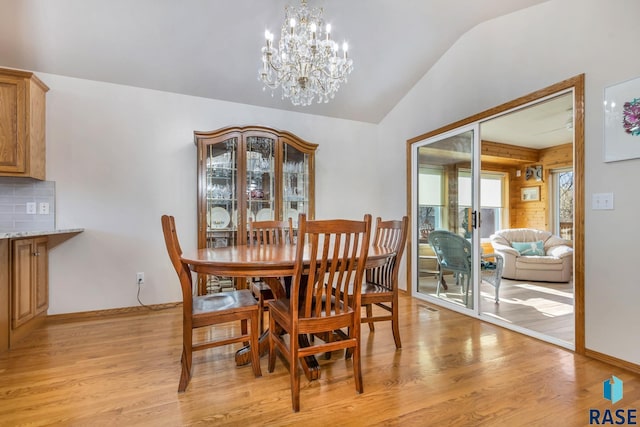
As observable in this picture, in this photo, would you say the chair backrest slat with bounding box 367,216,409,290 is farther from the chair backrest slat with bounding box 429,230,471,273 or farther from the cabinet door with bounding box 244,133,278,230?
the cabinet door with bounding box 244,133,278,230

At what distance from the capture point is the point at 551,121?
4.41 metres

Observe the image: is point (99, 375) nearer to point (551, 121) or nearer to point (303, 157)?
point (303, 157)

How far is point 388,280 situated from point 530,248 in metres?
4.02

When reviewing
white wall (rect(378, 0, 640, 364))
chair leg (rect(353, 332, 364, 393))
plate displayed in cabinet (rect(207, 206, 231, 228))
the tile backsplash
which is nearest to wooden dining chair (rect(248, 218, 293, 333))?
plate displayed in cabinet (rect(207, 206, 231, 228))

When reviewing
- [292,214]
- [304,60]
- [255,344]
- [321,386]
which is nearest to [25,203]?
[292,214]

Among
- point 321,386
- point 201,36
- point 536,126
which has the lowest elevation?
point 321,386

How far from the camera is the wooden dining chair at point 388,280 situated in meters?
2.22

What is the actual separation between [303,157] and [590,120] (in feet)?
8.32

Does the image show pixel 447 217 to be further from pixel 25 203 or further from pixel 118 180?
pixel 25 203

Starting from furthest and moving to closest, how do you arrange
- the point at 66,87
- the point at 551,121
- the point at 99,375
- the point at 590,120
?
the point at 551,121
the point at 66,87
the point at 590,120
the point at 99,375

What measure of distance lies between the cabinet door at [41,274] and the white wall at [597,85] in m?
4.27

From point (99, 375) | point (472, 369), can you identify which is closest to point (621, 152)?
point (472, 369)

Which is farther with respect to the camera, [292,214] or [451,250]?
[292,214]

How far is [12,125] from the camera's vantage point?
248 cm
